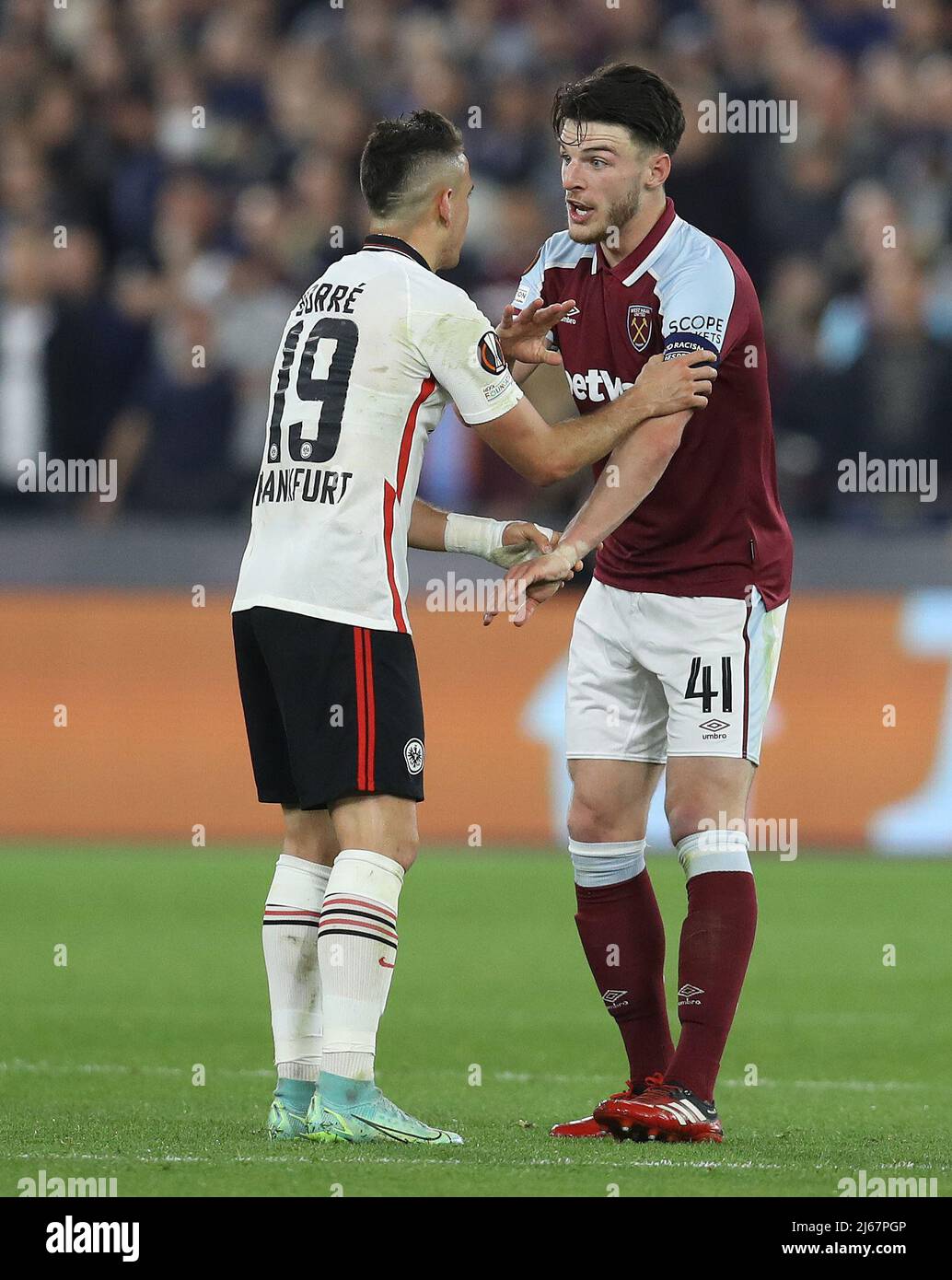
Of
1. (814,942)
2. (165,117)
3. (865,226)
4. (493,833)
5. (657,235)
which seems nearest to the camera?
(657,235)

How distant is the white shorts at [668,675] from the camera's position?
5.60 metres

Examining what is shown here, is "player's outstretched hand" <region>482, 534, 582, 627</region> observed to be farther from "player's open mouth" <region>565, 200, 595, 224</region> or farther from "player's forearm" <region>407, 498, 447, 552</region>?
"player's open mouth" <region>565, 200, 595, 224</region>

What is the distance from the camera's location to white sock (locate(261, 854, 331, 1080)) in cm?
532

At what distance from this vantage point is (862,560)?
11.6 metres

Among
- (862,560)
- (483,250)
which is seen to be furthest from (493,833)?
(483,250)

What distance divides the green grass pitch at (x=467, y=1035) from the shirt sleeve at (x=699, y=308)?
1982mm

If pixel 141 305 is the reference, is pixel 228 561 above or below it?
below

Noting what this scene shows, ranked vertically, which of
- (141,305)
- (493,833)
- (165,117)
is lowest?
(493,833)

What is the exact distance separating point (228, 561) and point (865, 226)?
4.19 m

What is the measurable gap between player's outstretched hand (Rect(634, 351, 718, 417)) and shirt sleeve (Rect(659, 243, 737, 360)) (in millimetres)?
32

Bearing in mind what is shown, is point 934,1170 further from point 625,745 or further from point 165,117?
point 165,117

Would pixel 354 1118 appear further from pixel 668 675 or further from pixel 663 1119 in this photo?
pixel 668 675

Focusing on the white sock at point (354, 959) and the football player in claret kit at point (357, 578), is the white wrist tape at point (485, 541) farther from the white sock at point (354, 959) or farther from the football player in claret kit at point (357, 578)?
the white sock at point (354, 959)

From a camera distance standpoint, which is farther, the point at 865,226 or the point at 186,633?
the point at 865,226
